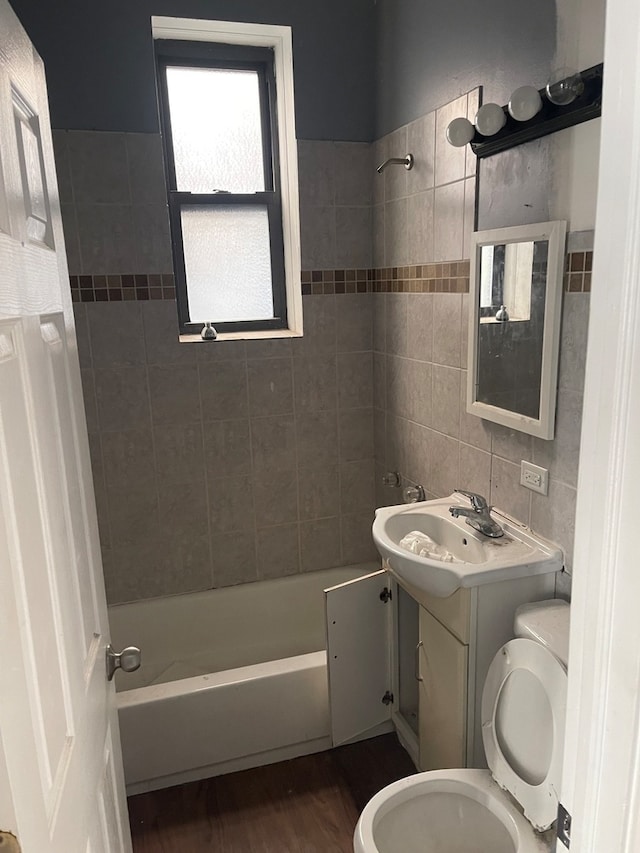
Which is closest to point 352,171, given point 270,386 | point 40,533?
point 270,386

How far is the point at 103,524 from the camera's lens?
2.63 m

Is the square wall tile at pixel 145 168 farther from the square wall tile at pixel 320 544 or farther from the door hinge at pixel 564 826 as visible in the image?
the door hinge at pixel 564 826

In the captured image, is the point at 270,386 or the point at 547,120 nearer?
the point at 547,120

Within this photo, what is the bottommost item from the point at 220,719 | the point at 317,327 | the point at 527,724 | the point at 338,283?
the point at 220,719

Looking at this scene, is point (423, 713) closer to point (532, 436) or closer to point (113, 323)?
point (532, 436)

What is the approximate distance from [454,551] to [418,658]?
1.33 feet

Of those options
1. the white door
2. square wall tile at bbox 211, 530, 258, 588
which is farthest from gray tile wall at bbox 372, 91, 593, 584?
the white door

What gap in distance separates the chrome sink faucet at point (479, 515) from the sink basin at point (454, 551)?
2cm

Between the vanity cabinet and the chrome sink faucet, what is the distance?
0.18 meters

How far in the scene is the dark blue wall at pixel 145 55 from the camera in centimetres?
223

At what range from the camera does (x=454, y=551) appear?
1.94 m

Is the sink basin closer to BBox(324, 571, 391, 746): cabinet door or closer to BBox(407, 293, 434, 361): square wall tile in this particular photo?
BBox(324, 571, 391, 746): cabinet door

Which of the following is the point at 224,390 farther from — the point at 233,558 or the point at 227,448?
the point at 233,558

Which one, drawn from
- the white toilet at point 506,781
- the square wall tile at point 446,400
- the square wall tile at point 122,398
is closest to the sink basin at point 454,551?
the white toilet at point 506,781
